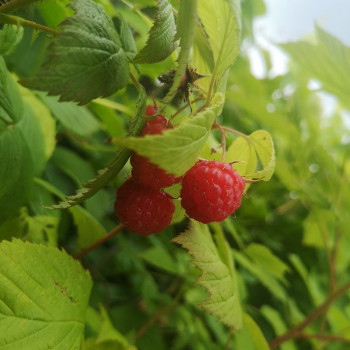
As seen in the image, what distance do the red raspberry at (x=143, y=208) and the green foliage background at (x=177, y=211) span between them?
4 cm

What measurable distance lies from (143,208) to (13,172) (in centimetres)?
24

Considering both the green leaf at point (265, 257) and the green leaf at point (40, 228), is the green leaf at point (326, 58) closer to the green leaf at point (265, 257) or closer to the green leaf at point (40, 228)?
the green leaf at point (265, 257)

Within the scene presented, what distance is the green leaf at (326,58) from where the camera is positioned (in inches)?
38.3

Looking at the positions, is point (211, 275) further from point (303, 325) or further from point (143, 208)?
point (303, 325)

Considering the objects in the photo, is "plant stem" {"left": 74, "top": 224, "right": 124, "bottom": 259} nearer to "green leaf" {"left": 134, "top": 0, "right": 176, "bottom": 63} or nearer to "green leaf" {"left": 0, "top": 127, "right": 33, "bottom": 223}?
"green leaf" {"left": 0, "top": 127, "right": 33, "bottom": 223}

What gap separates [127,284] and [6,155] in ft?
2.66

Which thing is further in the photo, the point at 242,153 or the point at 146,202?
the point at 242,153

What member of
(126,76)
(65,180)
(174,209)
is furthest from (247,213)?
(126,76)

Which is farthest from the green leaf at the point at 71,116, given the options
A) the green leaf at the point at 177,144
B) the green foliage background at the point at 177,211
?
the green leaf at the point at 177,144

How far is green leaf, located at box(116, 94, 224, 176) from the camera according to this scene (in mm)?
350

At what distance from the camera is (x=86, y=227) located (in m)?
0.77

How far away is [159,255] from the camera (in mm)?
1093

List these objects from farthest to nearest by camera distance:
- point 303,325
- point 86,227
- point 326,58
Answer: point 303,325
point 326,58
point 86,227

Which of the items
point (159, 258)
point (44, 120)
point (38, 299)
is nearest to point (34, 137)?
point (44, 120)
